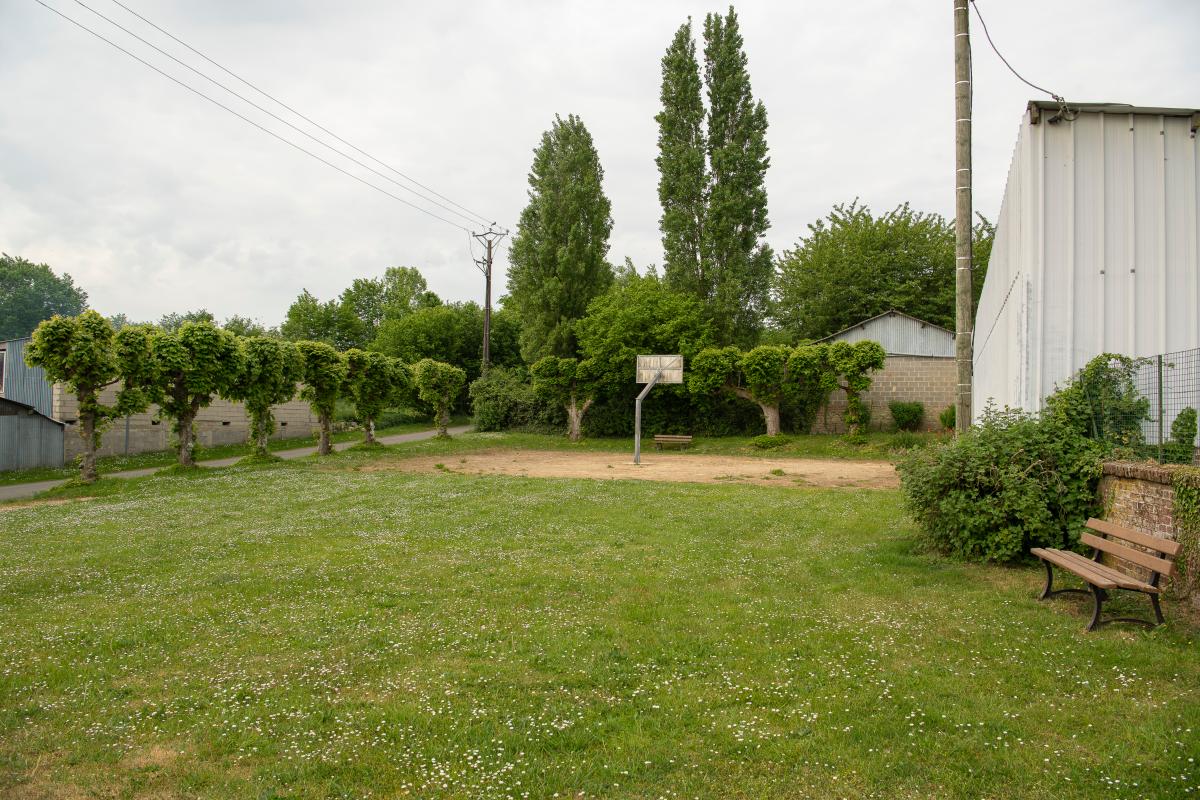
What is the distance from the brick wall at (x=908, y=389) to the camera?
30.4 m

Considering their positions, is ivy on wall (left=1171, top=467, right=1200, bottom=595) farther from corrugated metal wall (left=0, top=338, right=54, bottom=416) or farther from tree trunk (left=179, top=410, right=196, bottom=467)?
corrugated metal wall (left=0, top=338, right=54, bottom=416)

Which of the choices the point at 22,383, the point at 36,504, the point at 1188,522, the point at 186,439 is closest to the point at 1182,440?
the point at 1188,522

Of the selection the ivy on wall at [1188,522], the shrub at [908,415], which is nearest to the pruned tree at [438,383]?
the shrub at [908,415]

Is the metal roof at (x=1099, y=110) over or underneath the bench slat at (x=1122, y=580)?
over

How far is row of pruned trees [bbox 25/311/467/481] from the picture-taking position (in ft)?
54.7

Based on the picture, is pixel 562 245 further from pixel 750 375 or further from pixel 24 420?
pixel 24 420

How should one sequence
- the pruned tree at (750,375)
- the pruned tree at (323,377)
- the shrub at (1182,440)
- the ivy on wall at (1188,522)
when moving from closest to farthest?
the ivy on wall at (1188,522) < the shrub at (1182,440) < the pruned tree at (323,377) < the pruned tree at (750,375)

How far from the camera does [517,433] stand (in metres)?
Result: 38.5

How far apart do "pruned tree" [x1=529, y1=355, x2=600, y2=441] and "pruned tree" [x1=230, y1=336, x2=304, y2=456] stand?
12.8 metres

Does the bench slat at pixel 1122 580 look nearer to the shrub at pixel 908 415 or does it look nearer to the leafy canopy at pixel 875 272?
the shrub at pixel 908 415

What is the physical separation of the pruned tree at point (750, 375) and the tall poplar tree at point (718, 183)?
14.2 feet

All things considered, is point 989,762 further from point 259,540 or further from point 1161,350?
point 259,540

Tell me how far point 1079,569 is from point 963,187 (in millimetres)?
6123

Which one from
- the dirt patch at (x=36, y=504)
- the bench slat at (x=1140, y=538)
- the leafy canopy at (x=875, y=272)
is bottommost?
the dirt patch at (x=36, y=504)
